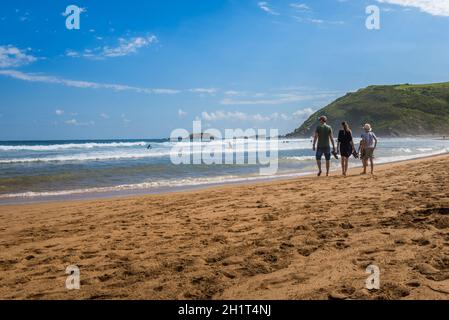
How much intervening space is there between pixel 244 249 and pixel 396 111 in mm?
126840

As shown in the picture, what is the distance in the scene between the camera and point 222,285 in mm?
3953

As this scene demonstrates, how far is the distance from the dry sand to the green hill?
345ft

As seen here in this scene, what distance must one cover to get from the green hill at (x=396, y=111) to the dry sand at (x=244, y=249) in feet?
345

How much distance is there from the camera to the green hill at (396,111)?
10538 cm

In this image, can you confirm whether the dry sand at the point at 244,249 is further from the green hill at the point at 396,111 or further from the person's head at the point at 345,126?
the green hill at the point at 396,111

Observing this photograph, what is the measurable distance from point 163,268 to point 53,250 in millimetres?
2317

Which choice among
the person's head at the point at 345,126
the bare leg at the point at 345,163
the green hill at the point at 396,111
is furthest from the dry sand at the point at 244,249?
the green hill at the point at 396,111

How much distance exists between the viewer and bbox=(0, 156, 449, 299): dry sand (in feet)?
12.6

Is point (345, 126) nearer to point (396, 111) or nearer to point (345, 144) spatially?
point (345, 144)

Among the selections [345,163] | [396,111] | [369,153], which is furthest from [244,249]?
[396,111]

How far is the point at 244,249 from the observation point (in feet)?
16.6

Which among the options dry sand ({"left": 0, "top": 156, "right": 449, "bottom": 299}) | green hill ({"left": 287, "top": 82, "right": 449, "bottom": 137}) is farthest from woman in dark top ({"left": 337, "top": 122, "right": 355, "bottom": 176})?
green hill ({"left": 287, "top": 82, "right": 449, "bottom": 137})
